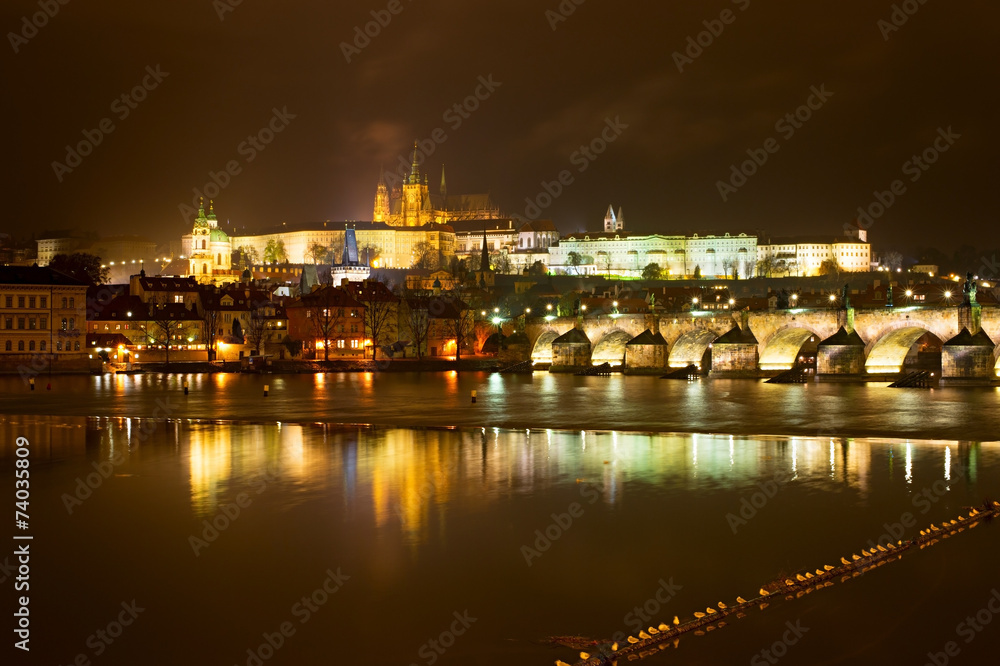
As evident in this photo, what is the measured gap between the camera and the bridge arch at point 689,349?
2354 inches

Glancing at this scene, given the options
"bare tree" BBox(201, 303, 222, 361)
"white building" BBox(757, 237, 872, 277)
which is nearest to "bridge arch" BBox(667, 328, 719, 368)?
"bare tree" BBox(201, 303, 222, 361)

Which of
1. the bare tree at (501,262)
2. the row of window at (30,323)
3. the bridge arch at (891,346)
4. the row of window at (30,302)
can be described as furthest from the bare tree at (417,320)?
the bare tree at (501,262)

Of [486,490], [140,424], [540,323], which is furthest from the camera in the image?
[540,323]

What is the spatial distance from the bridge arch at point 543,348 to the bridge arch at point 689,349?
1111 cm

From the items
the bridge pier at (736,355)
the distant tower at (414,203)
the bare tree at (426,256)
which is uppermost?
the distant tower at (414,203)

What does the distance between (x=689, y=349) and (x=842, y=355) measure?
45.6ft

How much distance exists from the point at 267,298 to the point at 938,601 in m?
69.1

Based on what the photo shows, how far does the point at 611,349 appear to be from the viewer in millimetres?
64875

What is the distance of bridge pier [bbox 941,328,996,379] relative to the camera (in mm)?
42062

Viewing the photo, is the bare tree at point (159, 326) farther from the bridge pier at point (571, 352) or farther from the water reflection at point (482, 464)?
the water reflection at point (482, 464)

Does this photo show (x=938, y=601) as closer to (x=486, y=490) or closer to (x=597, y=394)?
(x=486, y=490)

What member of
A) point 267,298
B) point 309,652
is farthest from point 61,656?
point 267,298

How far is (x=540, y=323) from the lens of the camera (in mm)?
69375

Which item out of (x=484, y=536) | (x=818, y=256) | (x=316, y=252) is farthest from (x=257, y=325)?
(x=818, y=256)
